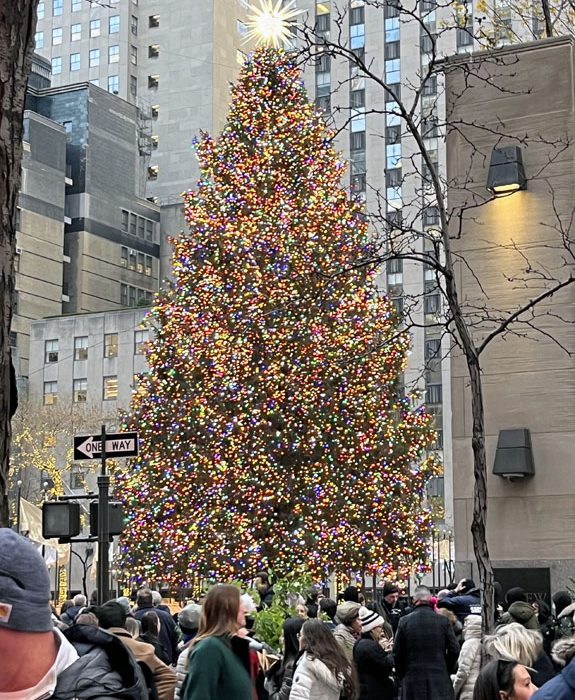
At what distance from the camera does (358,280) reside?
29.0 m

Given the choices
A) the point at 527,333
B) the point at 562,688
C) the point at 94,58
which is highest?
the point at 94,58

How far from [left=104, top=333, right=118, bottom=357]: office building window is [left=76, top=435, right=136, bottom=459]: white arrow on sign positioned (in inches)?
2457

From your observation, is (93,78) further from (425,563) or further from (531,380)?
(531,380)

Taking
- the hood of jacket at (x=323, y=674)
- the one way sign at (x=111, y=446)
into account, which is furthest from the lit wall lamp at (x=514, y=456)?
the hood of jacket at (x=323, y=674)

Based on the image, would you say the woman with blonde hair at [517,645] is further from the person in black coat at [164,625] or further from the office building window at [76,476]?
the office building window at [76,476]

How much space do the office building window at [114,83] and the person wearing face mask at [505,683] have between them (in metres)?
108

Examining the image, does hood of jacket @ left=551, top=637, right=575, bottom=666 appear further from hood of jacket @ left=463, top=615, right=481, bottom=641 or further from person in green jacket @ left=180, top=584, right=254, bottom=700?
hood of jacket @ left=463, top=615, right=481, bottom=641

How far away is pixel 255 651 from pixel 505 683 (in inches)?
83.5

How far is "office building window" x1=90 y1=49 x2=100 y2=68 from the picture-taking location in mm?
111525

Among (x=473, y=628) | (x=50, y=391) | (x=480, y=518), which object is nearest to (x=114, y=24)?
(x=50, y=391)

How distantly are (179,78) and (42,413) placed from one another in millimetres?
48543

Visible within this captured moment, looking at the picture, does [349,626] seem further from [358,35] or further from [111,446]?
[358,35]

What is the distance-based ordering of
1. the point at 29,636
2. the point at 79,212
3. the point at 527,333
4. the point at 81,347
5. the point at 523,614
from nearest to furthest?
the point at 29,636
the point at 523,614
the point at 527,333
the point at 81,347
the point at 79,212

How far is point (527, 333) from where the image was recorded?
1914 cm
